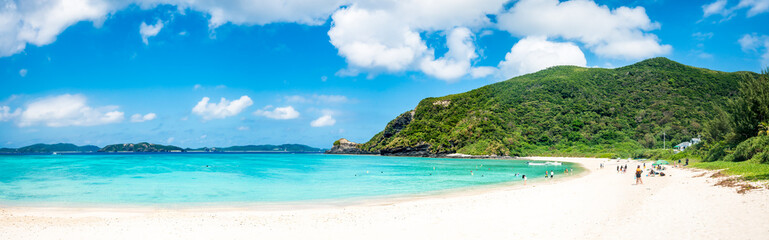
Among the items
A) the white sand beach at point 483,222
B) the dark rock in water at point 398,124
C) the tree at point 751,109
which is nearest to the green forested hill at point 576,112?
the dark rock in water at point 398,124

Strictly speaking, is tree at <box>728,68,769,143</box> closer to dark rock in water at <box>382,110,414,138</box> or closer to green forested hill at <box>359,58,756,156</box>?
green forested hill at <box>359,58,756,156</box>

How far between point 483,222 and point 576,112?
118 meters

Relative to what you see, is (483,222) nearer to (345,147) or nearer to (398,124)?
(398,124)

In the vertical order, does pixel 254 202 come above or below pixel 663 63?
Answer: below

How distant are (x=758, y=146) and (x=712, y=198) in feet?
73.4

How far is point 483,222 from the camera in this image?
12.6 meters

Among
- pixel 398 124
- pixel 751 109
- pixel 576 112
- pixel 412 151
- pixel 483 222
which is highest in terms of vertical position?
pixel 576 112

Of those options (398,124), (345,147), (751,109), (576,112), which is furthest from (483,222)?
(345,147)

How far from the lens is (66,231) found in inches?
503

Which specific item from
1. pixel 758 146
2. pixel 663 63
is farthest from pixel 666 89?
pixel 758 146

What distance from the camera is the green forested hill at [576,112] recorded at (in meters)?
98.6

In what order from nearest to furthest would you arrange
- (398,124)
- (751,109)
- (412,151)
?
(751,109) → (412,151) → (398,124)

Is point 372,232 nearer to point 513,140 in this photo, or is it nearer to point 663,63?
point 513,140

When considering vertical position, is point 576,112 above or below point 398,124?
above
